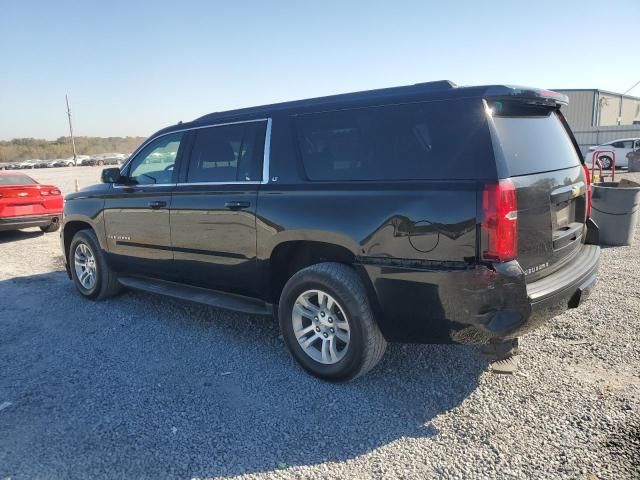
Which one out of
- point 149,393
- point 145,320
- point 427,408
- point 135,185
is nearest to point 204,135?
point 135,185

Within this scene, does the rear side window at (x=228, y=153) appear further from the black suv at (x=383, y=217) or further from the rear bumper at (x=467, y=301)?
the rear bumper at (x=467, y=301)

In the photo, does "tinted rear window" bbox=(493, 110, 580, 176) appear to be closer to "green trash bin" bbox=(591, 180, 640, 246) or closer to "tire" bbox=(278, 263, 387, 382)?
"tire" bbox=(278, 263, 387, 382)

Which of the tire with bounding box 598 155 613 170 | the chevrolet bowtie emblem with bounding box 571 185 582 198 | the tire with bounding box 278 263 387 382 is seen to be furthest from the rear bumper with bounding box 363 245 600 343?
the tire with bounding box 598 155 613 170

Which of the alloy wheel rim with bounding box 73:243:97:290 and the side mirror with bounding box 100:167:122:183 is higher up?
the side mirror with bounding box 100:167:122:183

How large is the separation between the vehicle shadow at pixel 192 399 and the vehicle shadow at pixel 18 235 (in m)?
6.24

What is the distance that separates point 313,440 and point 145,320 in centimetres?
276

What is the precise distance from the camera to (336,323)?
3514 mm

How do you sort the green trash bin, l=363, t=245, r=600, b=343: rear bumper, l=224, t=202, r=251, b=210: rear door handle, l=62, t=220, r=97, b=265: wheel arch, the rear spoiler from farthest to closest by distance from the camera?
1. the green trash bin
2. l=62, t=220, r=97, b=265: wheel arch
3. l=224, t=202, r=251, b=210: rear door handle
4. the rear spoiler
5. l=363, t=245, r=600, b=343: rear bumper

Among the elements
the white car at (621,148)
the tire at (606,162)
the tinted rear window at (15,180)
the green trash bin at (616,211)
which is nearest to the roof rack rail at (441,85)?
the green trash bin at (616,211)

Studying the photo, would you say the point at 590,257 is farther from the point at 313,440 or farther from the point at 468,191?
the point at 313,440

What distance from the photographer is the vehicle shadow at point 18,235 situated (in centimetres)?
1023

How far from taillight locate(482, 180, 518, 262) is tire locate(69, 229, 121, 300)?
4357 millimetres

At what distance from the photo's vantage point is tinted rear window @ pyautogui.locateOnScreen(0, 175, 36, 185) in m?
9.92

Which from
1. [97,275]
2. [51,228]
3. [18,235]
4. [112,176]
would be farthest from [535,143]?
[18,235]
